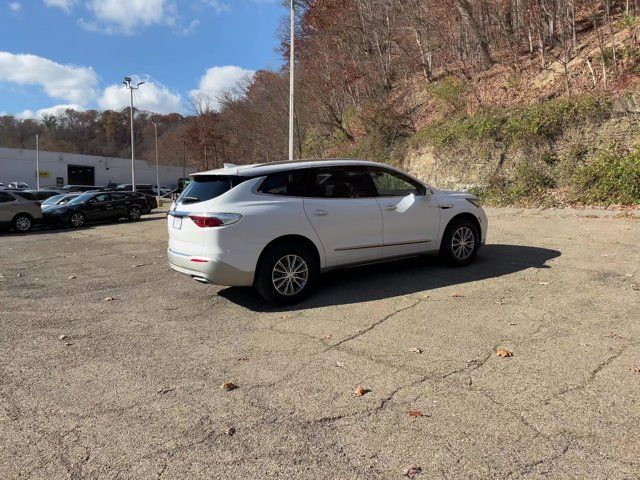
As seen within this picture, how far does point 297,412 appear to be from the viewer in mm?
3430

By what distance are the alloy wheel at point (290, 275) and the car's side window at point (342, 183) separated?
871 mm

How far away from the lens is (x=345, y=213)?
638cm

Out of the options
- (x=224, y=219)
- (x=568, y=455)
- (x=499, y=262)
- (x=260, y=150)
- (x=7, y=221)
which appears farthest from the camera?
(x=260, y=150)

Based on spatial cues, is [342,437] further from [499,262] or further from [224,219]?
[499,262]

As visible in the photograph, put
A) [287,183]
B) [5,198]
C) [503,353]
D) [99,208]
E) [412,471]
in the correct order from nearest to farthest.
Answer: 1. [412,471]
2. [503,353]
3. [287,183]
4. [5,198]
5. [99,208]

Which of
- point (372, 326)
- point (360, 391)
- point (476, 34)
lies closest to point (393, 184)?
point (372, 326)

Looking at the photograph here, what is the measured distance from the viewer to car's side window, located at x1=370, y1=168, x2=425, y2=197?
6875 millimetres

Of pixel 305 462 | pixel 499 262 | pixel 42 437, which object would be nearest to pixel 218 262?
pixel 42 437

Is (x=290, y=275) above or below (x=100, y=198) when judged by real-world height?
below

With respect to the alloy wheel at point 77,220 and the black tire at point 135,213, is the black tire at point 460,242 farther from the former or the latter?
the black tire at point 135,213

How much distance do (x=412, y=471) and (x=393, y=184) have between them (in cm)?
477

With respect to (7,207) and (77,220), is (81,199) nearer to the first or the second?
(77,220)

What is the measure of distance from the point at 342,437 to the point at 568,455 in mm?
1268

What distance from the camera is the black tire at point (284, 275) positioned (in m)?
5.89
